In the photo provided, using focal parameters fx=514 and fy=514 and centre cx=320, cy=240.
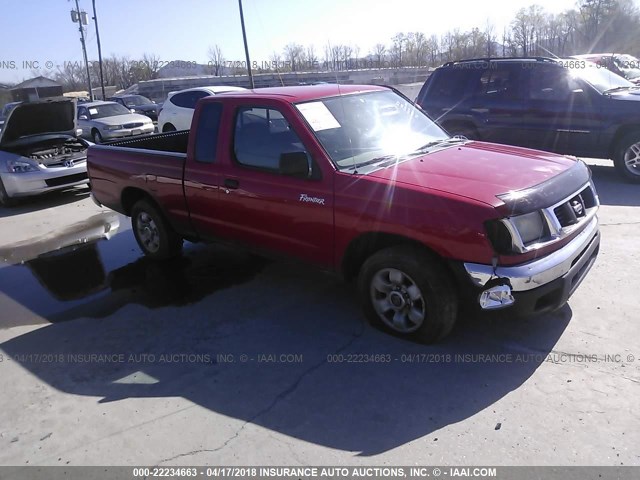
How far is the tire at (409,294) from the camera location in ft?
11.7

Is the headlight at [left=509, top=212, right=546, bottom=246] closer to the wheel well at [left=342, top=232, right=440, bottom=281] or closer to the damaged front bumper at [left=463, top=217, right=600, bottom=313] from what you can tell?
the damaged front bumper at [left=463, top=217, right=600, bottom=313]

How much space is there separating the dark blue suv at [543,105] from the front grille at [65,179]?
6.72 meters

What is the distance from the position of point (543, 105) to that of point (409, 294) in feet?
20.8

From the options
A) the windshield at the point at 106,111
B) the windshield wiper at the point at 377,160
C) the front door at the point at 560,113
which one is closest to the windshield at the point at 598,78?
the front door at the point at 560,113

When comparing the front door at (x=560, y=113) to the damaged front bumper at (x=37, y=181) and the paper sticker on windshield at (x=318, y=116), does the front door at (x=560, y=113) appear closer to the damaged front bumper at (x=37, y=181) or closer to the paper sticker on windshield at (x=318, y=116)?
the paper sticker on windshield at (x=318, y=116)

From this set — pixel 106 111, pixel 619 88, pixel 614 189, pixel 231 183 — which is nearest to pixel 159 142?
pixel 231 183

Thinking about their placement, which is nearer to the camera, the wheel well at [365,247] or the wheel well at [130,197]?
the wheel well at [365,247]

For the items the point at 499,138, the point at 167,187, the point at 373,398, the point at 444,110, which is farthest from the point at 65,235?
the point at 499,138

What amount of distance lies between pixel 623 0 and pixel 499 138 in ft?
176

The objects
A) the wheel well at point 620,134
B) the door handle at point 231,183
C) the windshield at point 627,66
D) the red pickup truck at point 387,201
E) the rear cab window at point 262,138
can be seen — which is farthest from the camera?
the windshield at point 627,66

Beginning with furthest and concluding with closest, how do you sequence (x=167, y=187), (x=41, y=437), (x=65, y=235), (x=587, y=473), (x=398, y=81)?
1. (x=398, y=81)
2. (x=65, y=235)
3. (x=167, y=187)
4. (x=41, y=437)
5. (x=587, y=473)

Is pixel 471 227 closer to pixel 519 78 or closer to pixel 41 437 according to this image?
pixel 41 437

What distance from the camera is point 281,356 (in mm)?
3887

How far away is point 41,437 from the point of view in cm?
317
